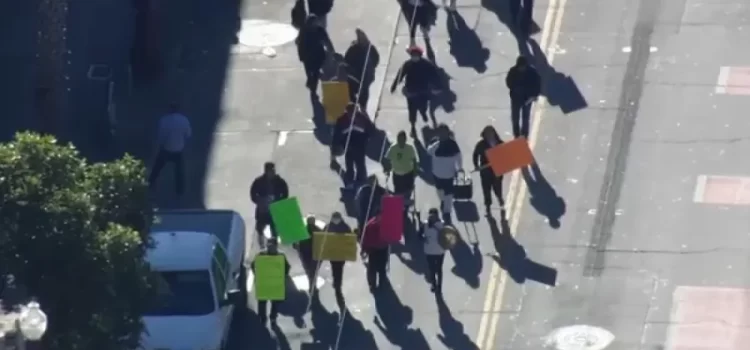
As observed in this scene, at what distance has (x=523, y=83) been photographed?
33781 mm

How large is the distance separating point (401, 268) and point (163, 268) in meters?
4.37

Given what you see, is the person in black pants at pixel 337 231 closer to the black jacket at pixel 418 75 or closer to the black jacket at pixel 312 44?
the black jacket at pixel 418 75

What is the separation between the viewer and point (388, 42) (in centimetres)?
3822

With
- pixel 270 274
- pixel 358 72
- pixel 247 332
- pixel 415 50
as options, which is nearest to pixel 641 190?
pixel 415 50

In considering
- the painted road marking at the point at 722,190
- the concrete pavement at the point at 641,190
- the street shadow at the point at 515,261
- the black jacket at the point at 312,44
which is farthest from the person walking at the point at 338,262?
the black jacket at the point at 312,44

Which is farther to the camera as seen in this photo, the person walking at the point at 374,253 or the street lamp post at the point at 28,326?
the person walking at the point at 374,253

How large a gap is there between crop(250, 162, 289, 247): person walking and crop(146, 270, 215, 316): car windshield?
3056mm

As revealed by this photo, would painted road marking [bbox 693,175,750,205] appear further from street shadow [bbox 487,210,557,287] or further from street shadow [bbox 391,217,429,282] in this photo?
street shadow [bbox 391,217,429,282]

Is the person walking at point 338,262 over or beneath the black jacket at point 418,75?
beneath

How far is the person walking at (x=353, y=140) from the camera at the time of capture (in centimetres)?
3297

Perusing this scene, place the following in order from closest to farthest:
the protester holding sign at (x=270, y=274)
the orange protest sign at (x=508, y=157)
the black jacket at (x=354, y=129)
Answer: the protester holding sign at (x=270, y=274), the orange protest sign at (x=508, y=157), the black jacket at (x=354, y=129)

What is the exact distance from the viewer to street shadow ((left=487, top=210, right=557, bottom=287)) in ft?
102

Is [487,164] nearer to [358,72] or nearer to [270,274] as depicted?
[358,72]

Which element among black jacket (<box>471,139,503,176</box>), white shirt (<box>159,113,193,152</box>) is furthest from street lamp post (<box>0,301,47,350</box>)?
white shirt (<box>159,113,193,152</box>)
